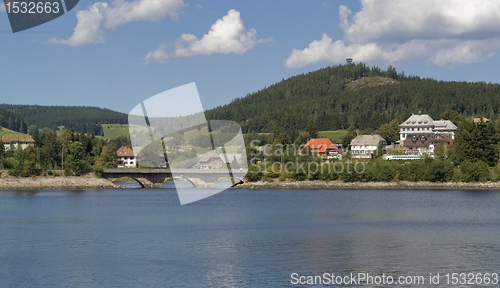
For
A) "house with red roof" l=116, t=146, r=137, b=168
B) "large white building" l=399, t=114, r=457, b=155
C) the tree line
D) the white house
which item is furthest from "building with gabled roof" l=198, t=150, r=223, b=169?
"large white building" l=399, t=114, r=457, b=155

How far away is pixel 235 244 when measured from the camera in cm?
3019

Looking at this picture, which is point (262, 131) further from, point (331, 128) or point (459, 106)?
point (459, 106)

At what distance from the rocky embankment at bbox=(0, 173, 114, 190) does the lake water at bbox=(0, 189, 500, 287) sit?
40.0 metres

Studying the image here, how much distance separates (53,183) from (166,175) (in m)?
19.6

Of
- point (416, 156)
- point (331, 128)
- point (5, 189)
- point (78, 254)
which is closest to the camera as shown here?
point (78, 254)

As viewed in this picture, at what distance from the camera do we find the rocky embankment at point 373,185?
271ft

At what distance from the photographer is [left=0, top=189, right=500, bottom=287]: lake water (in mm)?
22828

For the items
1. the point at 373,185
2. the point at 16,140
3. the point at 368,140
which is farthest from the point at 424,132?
the point at 16,140

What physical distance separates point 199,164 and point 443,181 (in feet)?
146

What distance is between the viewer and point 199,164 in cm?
10131

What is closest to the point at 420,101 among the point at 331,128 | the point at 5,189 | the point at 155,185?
the point at 331,128

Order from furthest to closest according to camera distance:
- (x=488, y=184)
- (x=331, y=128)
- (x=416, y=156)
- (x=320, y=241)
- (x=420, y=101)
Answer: (x=420, y=101)
(x=331, y=128)
(x=416, y=156)
(x=488, y=184)
(x=320, y=241)

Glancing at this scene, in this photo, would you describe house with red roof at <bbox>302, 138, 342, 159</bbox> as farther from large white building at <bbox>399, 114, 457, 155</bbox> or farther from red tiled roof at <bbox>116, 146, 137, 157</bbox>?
red tiled roof at <bbox>116, 146, 137, 157</bbox>

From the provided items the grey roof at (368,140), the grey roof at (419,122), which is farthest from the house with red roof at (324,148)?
the grey roof at (419,122)
